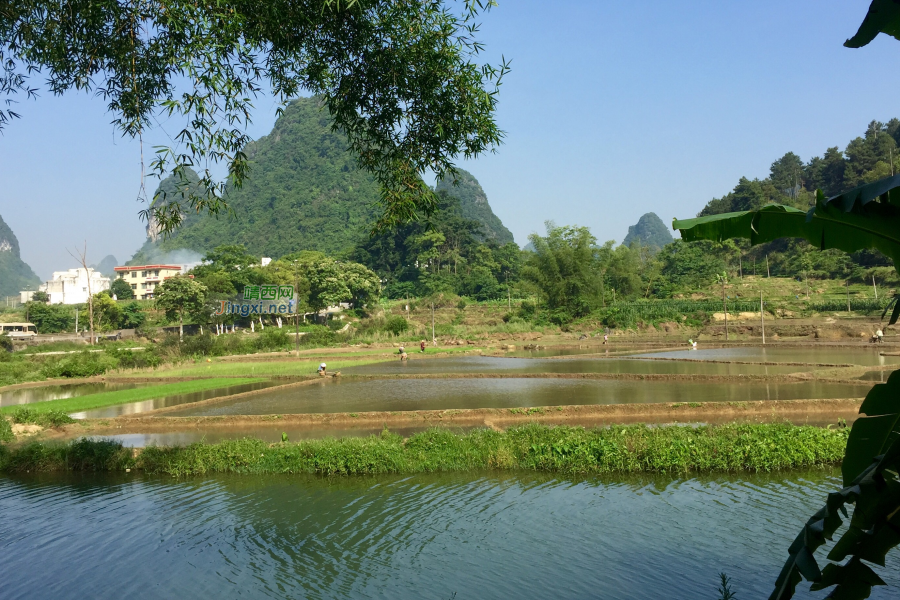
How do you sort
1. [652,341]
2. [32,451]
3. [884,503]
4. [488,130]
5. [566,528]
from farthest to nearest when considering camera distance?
[652,341] < [32,451] < [566,528] < [488,130] < [884,503]

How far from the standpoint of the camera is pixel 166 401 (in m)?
20.7

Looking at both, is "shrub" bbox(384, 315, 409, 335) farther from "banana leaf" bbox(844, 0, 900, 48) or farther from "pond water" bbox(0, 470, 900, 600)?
"banana leaf" bbox(844, 0, 900, 48)

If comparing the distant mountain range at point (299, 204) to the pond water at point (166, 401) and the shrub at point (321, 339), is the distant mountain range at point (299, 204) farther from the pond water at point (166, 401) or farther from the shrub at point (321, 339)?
the pond water at point (166, 401)

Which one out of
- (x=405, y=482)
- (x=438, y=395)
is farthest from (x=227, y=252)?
(x=405, y=482)

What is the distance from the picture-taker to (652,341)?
4112cm

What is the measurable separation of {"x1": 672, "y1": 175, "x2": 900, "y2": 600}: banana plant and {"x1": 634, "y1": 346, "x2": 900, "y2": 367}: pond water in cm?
2457

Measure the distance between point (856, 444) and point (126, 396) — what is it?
898 inches

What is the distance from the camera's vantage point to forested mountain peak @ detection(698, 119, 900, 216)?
204 feet

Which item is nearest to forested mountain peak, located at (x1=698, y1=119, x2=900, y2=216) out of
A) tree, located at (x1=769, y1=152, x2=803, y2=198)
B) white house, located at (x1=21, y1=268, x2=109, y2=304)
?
tree, located at (x1=769, y1=152, x2=803, y2=198)

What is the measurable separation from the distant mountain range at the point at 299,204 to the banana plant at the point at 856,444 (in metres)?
107

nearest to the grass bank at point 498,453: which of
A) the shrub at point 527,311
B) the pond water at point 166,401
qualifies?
the pond water at point 166,401

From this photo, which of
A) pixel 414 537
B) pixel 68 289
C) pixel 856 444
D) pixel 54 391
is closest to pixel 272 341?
pixel 54 391

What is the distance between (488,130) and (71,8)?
3748mm

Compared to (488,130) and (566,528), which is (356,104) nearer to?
(488,130)
